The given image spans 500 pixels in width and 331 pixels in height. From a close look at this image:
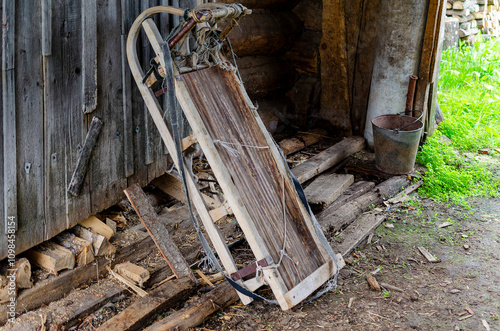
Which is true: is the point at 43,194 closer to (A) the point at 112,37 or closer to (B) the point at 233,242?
(A) the point at 112,37

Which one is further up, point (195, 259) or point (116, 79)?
point (116, 79)

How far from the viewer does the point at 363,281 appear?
3498mm

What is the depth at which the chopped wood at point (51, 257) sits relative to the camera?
2.93 meters

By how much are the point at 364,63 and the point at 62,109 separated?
3.90 metres

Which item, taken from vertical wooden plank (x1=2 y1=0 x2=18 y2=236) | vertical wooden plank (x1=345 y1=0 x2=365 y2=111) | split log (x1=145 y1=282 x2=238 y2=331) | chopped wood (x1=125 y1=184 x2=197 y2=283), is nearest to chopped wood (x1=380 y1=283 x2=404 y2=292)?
split log (x1=145 y1=282 x2=238 y2=331)

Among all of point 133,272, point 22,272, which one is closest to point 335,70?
point 133,272

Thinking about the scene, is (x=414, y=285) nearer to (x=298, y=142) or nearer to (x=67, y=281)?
(x=67, y=281)

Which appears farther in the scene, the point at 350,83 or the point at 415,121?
the point at 350,83

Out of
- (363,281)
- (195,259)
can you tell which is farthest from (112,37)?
(363,281)

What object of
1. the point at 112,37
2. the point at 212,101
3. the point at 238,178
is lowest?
the point at 238,178

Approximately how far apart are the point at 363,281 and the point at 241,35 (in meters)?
3.09

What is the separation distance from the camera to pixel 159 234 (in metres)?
3.39

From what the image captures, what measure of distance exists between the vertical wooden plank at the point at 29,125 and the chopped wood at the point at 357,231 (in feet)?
7.09

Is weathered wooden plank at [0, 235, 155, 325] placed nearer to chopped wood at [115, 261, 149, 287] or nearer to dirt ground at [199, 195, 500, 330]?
chopped wood at [115, 261, 149, 287]
